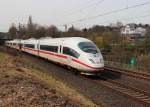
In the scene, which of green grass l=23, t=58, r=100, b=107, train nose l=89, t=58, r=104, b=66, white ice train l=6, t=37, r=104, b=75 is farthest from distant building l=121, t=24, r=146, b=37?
green grass l=23, t=58, r=100, b=107

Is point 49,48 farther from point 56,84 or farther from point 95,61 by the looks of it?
point 56,84

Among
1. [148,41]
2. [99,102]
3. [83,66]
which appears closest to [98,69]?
[83,66]

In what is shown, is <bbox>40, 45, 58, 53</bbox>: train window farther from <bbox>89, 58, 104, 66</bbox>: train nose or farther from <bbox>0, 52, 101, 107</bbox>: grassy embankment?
<bbox>89, 58, 104, 66</bbox>: train nose

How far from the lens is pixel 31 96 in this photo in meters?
9.80

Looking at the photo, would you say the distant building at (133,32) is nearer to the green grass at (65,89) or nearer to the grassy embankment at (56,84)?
the grassy embankment at (56,84)

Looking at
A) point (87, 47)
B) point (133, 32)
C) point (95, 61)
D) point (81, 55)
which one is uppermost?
point (133, 32)

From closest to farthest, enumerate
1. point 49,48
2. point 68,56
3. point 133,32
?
point 68,56 → point 49,48 → point 133,32

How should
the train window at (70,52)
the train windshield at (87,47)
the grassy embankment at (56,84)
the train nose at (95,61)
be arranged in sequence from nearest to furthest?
the grassy embankment at (56,84)
the train nose at (95,61)
the train windshield at (87,47)
the train window at (70,52)

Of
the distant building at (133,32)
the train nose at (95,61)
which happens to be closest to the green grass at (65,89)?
the train nose at (95,61)

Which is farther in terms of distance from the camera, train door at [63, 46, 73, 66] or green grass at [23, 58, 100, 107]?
train door at [63, 46, 73, 66]

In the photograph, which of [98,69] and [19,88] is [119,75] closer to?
[98,69]

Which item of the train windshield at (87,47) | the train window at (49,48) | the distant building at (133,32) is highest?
the distant building at (133,32)

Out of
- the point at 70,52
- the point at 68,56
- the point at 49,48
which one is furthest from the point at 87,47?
the point at 49,48

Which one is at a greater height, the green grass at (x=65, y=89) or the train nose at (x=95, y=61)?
the train nose at (x=95, y=61)
